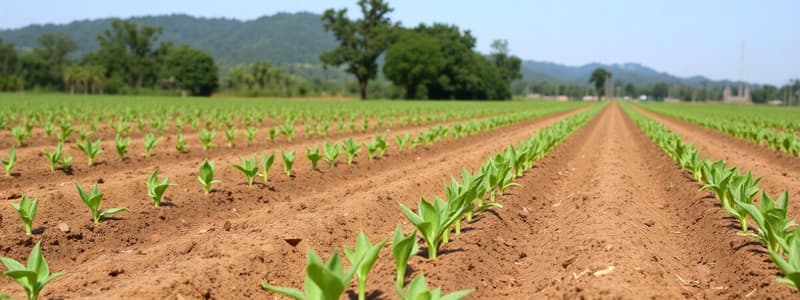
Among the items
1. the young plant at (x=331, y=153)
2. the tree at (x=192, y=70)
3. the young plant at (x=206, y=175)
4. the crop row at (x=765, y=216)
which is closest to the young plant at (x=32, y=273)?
the young plant at (x=206, y=175)

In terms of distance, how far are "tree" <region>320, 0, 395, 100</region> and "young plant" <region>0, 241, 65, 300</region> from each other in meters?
73.9

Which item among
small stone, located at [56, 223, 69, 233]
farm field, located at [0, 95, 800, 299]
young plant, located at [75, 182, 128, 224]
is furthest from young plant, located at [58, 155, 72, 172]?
small stone, located at [56, 223, 69, 233]

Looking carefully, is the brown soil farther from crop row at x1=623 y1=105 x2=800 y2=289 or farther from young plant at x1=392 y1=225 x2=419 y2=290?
young plant at x1=392 y1=225 x2=419 y2=290

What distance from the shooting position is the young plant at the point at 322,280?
8.86 ft

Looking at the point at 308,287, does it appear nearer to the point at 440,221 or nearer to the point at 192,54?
the point at 440,221

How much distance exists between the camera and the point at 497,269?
462 centimetres

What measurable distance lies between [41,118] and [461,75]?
70920 millimetres

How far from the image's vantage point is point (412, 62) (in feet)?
265

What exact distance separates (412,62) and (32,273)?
258 feet

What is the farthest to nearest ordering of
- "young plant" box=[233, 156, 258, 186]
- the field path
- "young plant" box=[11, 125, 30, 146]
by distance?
"young plant" box=[11, 125, 30, 146] < "young plant" box=[233, 156, 258, 186] < the field path

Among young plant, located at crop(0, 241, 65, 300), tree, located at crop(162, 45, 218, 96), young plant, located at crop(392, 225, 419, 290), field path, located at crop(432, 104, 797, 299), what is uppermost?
tree, located at crop(162, 45, 218, 96)

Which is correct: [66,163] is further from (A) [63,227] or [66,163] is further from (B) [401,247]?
(B) [401,247]

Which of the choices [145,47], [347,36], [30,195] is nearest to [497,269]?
[30,195]

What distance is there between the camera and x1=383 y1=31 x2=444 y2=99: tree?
80688 mm
